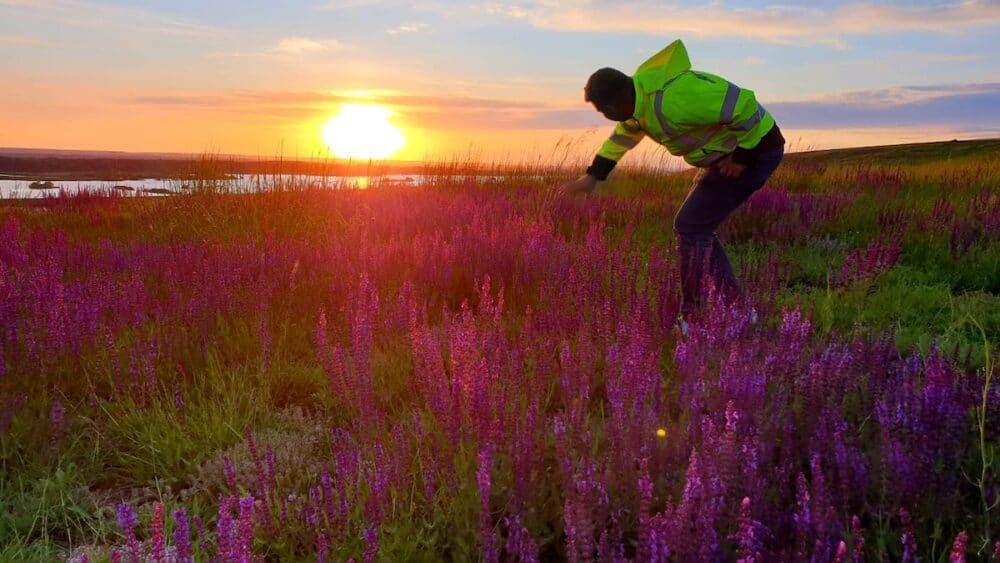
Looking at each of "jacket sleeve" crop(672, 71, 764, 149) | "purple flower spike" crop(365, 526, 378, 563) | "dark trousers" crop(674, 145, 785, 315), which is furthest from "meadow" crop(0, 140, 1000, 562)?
"jacket sleeve" crop(672, 71, 764, 149)

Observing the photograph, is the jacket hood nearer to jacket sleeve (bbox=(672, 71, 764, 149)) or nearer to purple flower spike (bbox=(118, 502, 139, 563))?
jacket sleeve (bbox=(672, 71, 764, 149))

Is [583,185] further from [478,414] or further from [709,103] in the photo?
[478,414]

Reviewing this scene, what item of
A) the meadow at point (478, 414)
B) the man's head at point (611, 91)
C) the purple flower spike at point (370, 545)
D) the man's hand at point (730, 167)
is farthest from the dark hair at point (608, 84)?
the purple flower spike at point (370, 545)

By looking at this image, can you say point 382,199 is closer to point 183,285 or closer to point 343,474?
point 183,285

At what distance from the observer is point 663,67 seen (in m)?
3.81

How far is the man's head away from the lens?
12.6ft

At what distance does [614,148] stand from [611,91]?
1.52 ft

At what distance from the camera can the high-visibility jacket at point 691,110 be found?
3688 mm

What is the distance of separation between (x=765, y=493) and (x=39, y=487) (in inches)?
102

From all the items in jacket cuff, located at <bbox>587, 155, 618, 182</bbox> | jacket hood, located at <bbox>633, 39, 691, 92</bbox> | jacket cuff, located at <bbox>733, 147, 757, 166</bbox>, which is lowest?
jacket cuff, located at <bbox>587, 155, 618, 182</bbox>

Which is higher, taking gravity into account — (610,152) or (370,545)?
(610,152)

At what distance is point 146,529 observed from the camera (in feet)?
7.47

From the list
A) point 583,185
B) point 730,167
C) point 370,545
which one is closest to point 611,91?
point 583,185

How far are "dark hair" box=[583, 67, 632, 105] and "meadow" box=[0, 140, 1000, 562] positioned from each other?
1010 millimetres
